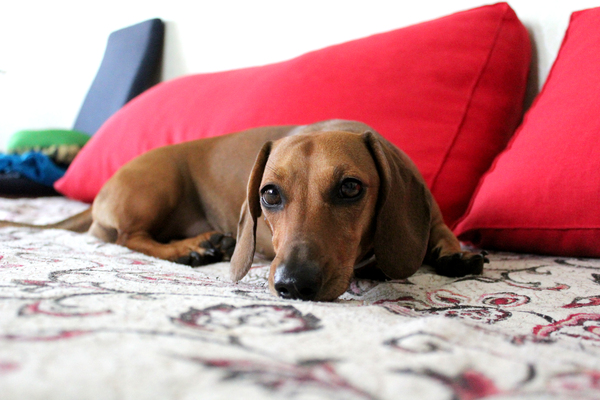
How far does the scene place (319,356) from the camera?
1.69 feet

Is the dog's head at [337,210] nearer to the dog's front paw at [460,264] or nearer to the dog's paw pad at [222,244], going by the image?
the dog's front paw at [460,264]

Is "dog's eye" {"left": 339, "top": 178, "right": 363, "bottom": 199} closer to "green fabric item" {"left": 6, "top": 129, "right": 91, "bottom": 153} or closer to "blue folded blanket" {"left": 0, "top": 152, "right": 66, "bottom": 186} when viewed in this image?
"blue folded blanket" {"left": 0, "top": 152, "right": 66, "bottom": 186}

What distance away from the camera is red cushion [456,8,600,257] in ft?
4.53

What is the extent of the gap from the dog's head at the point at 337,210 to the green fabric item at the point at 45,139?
3073 millimetres

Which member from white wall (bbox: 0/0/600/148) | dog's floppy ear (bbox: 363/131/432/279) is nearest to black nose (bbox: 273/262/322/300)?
dog's floppy ear (bbox: 363/131/432/279)

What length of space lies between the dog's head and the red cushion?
332 millimetres

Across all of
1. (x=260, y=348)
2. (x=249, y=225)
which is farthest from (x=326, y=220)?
(x=260, y=348)

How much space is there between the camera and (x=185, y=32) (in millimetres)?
4129

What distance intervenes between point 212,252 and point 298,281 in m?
0.83

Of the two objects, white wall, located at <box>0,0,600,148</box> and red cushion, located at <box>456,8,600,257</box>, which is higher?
white wall, located at <box>0,0,600,148</box>

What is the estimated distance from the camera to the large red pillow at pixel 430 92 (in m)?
1.92

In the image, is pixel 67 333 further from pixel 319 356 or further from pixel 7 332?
pixel 319 356

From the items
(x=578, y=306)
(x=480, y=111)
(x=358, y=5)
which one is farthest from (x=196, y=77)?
(x=578, y=306)

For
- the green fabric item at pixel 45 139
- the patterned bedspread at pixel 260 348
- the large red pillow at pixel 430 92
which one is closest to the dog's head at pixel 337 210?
the patterned bedspread at pixel 260 348
